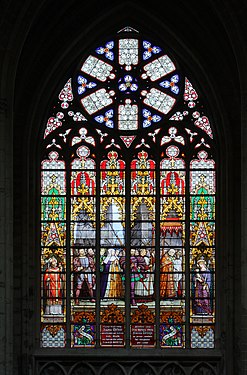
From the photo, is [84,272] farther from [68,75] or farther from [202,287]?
[68,75]

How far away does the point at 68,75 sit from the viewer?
890 inches

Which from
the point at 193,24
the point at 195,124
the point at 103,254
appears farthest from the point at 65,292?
the point at 193,24

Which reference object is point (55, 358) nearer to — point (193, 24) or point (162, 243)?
point (162, 243)

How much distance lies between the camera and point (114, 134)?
73.7 ft

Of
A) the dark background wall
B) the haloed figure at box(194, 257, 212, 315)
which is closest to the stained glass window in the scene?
the haloed figure at box(194, 257, 212, 315)

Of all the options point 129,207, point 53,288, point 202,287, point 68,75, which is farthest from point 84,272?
point 68,75

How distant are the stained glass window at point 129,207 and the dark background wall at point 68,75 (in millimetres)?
279

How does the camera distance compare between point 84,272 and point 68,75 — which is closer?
point 84,272

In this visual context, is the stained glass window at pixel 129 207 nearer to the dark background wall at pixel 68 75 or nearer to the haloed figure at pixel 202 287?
the haloed figure at pixel 202 287

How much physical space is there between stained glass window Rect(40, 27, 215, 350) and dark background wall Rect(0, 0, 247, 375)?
279 millimetres

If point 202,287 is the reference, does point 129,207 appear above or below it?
above

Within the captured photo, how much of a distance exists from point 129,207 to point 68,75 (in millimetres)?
2781

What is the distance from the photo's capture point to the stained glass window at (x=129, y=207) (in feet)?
72.2
